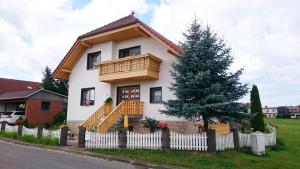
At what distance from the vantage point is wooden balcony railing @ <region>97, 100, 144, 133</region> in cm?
1805

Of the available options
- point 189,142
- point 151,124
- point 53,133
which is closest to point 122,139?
point 151,124

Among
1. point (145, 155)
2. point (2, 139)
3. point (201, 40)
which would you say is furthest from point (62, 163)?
point (2, 139)

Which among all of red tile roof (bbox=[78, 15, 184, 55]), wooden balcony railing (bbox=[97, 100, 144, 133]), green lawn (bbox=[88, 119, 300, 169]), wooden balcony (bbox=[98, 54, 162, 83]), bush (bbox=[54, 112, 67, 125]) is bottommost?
green lawn (bbox=[88, 119, 300, 169])

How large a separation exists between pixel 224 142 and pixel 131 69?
7723mm

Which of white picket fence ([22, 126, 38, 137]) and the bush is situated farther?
the bush

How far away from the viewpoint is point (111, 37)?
21844 mm

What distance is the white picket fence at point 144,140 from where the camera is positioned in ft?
48.5

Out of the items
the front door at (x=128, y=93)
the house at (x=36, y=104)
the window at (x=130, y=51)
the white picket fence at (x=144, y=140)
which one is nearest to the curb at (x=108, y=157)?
the white picket fence at (x=144, y=140)

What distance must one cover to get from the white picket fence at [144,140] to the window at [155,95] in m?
4.91

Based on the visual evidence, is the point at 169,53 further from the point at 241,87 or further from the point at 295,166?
the point at 295,166

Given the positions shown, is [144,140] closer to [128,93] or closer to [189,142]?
[189,142]

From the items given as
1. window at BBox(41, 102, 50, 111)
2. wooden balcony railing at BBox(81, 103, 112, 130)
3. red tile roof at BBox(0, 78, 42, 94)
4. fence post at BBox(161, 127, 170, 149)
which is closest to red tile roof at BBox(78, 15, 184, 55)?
fence post at BBox(161, 127, 170, 149)

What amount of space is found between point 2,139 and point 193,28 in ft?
45.8

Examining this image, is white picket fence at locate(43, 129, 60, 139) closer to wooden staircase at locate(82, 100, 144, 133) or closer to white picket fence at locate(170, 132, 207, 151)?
wooden staircase at locate(82, 100, 144, 133)
